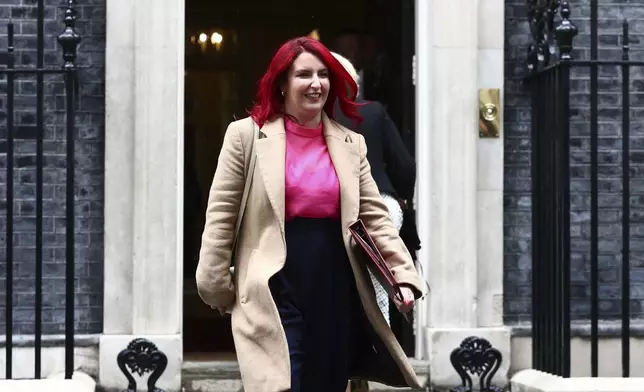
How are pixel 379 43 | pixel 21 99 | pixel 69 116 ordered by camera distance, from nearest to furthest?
pixel 69 116, pixel 21 99, pixel 379 43

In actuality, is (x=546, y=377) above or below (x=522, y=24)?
below

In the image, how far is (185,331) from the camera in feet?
27.1

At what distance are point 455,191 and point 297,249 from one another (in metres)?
2.90

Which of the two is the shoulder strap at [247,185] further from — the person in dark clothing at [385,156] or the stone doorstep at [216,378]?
the stone doorstep at [216,378]

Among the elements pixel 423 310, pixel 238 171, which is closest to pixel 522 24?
pixel 423 310

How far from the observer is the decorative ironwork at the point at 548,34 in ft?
20.3

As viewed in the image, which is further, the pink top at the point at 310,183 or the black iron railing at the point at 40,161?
the black iron railing at the point at 40,161

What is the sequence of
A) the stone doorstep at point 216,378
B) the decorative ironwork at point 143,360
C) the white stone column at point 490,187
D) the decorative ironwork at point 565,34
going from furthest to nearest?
the white stone column at point 490,187
the stone doorstep at point 216,378
the decorative ironwork at point 143,360
the decorative ironwork at point 565,34

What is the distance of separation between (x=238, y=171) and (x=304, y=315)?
1.81ft

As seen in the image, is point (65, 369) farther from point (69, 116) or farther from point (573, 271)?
point (573, 271)

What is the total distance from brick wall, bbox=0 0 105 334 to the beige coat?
9.14 feet

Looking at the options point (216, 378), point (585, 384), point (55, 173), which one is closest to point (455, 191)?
point (585, 384)

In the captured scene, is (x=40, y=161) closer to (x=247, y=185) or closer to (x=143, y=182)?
(x=143, y=182)

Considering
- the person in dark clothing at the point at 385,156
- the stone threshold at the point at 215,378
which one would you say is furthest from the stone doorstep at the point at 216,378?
the person in dark clothing at the point at 385,156
